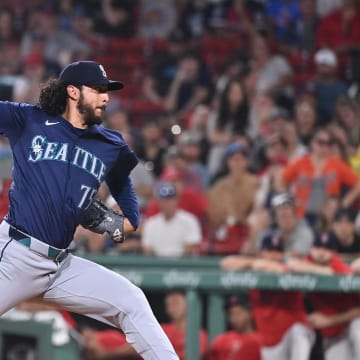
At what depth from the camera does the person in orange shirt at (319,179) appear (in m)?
8.50

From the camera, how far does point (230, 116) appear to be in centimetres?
1003

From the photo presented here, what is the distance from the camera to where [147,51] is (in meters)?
12.4

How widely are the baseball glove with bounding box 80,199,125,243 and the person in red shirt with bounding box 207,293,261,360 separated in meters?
2.41

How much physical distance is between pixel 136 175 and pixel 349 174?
200cm

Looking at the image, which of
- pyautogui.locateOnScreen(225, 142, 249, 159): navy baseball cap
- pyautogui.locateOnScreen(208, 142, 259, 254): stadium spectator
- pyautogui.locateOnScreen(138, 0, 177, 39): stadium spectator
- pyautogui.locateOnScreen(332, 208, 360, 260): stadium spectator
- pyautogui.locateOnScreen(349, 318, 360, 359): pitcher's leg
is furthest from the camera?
pyautogui.locateOnScreen(138, 0, 177, 39): stadium spectator

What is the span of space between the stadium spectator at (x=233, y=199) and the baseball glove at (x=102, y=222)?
3.76 metres

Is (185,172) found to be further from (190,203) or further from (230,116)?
(230,116)

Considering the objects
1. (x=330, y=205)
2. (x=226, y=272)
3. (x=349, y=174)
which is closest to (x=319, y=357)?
(x=226, y=272)

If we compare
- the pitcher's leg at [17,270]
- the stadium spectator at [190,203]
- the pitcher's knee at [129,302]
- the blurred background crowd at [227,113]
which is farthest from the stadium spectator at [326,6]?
the pitcher's leg at [17,270]

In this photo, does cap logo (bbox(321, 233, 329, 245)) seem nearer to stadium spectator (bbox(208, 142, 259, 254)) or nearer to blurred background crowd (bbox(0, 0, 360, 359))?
blurred background crowd (bbox(0, 0, 360, 359))

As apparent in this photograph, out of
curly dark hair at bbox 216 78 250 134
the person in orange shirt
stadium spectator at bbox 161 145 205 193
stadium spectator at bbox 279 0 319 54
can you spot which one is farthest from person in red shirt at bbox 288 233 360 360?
stadium spectator at bbox 279 0 319 54

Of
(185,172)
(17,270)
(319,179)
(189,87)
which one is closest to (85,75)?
(17,270)

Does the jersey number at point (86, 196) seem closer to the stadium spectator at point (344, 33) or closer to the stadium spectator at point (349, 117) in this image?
the stadium spectator at point (349, 117)

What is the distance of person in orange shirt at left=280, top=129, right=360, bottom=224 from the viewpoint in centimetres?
850
